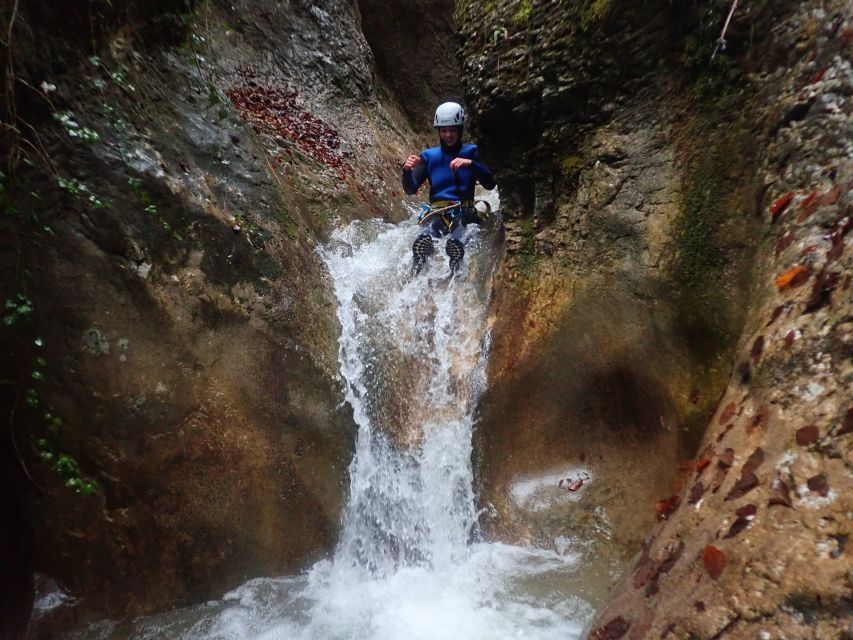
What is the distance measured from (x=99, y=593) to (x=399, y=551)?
1936mm

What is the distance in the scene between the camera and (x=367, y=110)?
9.32 metres

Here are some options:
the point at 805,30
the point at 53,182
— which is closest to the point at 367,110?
the point at 53,182

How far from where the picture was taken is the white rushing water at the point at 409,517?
3182 mm

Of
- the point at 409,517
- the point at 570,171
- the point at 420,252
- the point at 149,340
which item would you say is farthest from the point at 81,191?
the point at 570,171

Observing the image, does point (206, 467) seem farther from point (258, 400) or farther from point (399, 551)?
point (399, 551)

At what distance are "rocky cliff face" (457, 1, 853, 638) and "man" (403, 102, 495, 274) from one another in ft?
2.19

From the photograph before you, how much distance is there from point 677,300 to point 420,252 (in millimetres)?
2704

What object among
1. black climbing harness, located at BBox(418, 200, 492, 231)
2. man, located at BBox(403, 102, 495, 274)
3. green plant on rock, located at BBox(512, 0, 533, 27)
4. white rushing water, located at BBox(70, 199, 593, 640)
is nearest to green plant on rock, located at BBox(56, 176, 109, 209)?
white rushing water, located at BBox(70, 199, 593, 640)

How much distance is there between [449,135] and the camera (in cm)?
Result: 599

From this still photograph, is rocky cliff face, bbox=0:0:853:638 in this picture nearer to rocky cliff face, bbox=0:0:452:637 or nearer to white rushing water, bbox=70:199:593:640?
rocky cliff face, bbox=0:0:452:637

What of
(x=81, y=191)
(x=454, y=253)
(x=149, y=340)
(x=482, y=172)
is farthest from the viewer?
(x=482, y=172)

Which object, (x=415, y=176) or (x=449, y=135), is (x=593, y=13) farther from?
(x=415, y=176)

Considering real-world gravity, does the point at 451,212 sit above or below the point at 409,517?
above

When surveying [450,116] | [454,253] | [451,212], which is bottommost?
[454,253]
